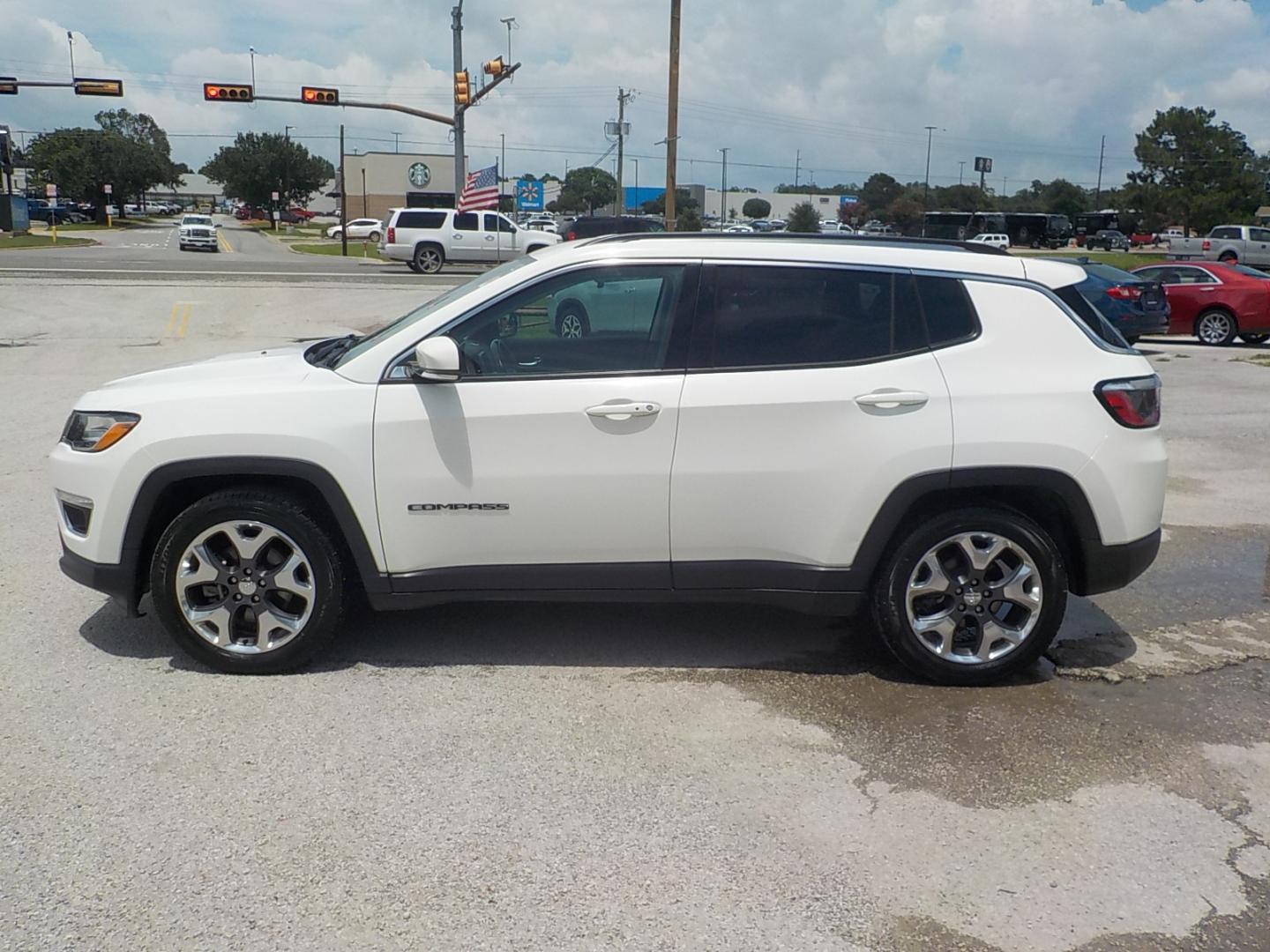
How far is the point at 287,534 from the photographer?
463 centimetres

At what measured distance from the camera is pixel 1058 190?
375 ft

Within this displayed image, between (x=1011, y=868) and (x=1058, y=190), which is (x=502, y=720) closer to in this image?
(x=1011, y=868)

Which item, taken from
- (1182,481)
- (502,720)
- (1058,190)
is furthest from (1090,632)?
(1058,190)

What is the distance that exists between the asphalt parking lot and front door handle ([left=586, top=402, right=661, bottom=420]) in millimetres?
1127

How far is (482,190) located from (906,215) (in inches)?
1523

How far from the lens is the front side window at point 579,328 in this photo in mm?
4691

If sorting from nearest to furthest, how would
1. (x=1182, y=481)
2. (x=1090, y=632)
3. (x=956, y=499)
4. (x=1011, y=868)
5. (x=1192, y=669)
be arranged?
(x=1011, y=868) → (x=956, y=499) → (x=1192, y=669) → (x=1090, y=632) → (x=1182, y=481)

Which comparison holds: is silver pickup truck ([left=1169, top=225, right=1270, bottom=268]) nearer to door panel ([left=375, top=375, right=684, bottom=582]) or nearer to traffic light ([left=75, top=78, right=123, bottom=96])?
traffic light ([left=75, top=78, right=123, bottom=96])

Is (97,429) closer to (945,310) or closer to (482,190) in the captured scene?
(945,310)

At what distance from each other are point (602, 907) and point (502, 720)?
1277 mm

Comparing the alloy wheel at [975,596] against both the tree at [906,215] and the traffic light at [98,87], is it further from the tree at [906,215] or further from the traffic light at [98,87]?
the tree at [906,215]

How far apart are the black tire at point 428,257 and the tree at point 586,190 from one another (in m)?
A: 61.4

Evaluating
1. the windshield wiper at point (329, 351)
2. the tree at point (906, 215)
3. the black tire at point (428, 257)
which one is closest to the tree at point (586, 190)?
the tree at point (906, 215)

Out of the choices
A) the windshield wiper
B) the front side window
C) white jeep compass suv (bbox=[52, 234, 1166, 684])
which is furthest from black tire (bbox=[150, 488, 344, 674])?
the front side window
